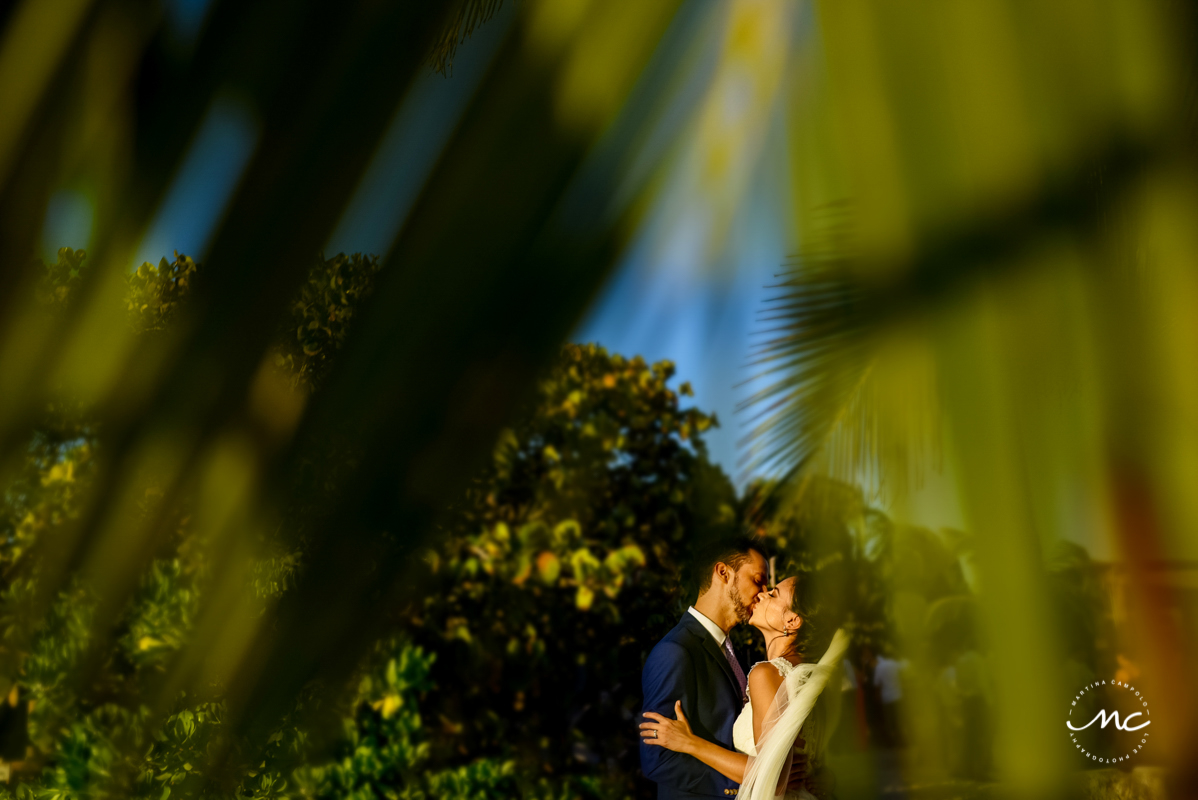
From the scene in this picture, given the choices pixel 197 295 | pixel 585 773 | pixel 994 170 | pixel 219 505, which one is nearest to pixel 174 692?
pixel 219 505

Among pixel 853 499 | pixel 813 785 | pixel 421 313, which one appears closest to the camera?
pixel 421 313

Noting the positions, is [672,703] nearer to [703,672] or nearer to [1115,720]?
[703,672]

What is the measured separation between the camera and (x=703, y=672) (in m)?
1.57

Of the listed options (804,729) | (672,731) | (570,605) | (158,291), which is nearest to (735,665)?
(672,731)

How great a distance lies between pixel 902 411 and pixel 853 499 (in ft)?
0.30

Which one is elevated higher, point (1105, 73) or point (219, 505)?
point (1105, 73)

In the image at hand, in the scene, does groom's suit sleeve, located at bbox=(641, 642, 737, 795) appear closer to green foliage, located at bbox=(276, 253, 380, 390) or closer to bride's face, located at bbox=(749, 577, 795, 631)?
bride's face, located at bbox=(749, 577, 795, 631)

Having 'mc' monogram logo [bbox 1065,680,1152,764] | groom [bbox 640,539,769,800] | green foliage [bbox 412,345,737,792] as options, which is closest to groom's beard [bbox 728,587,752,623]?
groom [bbox 640,539,769,800]

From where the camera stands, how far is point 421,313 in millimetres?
448

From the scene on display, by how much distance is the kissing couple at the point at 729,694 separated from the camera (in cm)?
144

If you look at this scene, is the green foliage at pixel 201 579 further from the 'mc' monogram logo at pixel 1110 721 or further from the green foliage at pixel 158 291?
the 'mc' monogram logo at pixel 1110 721

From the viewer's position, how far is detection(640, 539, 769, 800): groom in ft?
5.07

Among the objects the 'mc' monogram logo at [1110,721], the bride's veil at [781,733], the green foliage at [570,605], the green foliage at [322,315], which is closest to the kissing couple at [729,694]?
the bride's veil at [781,733]

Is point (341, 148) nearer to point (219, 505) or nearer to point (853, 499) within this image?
→ point (219, 505)
